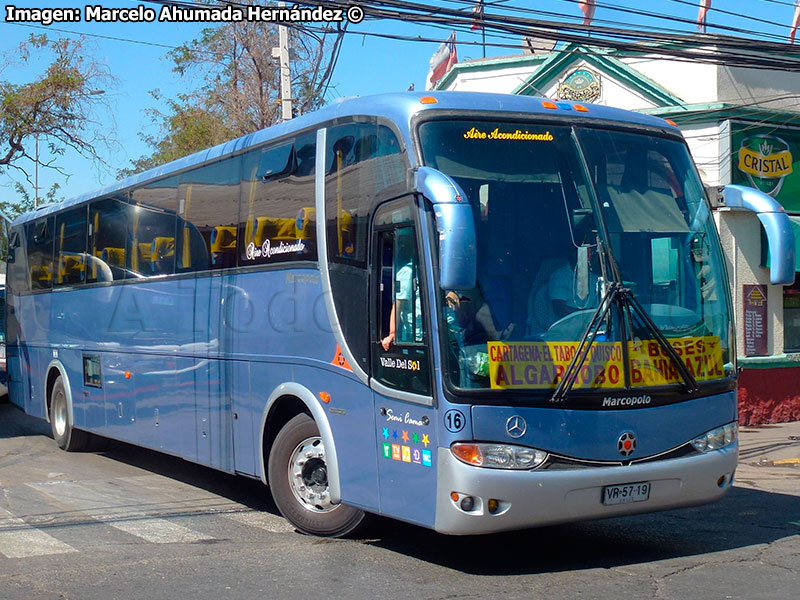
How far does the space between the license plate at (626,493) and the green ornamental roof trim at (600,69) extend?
10356 mm

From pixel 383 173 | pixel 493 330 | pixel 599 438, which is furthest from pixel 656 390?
pixel 383 173

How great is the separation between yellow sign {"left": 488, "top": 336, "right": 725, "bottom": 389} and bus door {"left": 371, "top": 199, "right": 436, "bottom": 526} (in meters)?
0.52

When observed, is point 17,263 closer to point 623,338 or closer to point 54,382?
point 54,382

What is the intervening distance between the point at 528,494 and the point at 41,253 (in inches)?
430

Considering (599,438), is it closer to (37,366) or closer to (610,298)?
(610,298)

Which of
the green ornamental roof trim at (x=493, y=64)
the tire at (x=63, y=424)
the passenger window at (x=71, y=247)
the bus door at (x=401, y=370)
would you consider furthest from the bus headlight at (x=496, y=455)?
the green ornamental roof trim at (x=493, y=64)

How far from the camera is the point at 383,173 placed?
278 inches

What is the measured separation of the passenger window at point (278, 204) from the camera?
8.10 metres

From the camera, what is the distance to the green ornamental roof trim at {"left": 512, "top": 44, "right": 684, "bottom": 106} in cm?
1625

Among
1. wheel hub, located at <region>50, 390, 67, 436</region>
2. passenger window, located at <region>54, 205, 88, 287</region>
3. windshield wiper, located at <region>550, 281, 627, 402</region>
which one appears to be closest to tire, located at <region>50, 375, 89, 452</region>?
wheel hub, located at <region>50, 390, 67, 436</region>

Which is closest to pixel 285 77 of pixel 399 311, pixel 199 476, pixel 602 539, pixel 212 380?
pixel 199 476

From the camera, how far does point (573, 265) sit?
22.2ft

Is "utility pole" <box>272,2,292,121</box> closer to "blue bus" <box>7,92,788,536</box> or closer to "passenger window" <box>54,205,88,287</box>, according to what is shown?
"passenger window" <box>54,205,88,287</box>

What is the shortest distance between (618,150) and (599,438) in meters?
2.17
